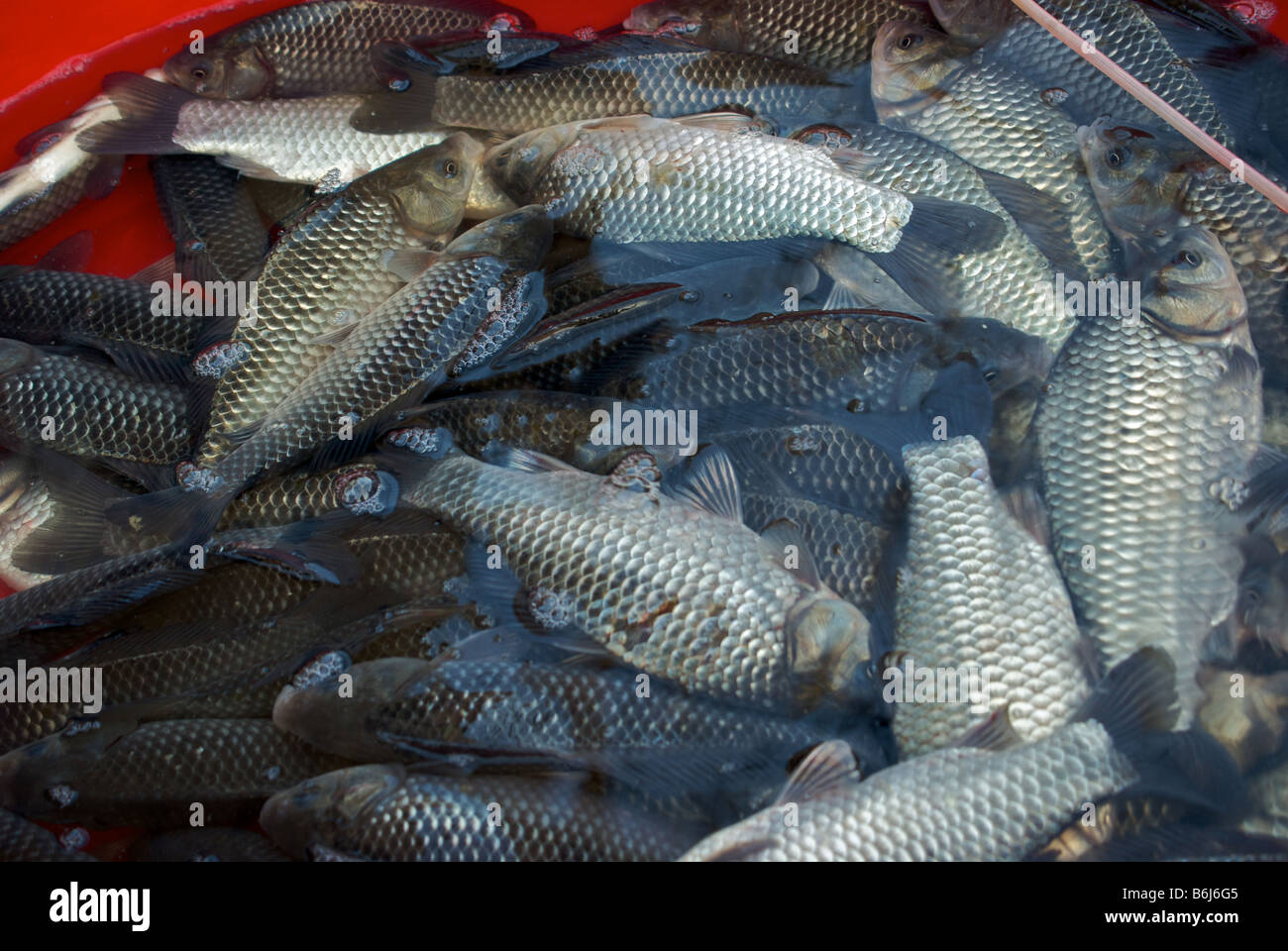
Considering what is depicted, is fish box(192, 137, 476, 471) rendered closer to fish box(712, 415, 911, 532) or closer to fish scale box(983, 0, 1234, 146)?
fish box(712, 415, 911, 532)

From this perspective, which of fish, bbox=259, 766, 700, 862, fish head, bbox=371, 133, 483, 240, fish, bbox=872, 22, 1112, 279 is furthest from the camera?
fish head, bbox=371, 133, 483, 240

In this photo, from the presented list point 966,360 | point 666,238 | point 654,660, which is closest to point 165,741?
point 654,660

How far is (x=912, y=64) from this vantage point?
256 centimetres

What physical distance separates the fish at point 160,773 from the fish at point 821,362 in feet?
3.63

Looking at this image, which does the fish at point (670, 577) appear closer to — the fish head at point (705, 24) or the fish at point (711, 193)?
the fish at point (711, 193)

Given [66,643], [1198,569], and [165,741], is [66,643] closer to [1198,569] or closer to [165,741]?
[165,741]

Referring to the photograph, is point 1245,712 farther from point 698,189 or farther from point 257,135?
point 257,135

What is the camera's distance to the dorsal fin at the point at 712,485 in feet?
6.70

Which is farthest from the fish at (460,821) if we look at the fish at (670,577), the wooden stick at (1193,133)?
the wooden stick at (1193,133)

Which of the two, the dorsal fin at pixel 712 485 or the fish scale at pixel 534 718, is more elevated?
the dorsal fin at pixel 712 485

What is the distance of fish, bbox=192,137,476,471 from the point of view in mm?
2303

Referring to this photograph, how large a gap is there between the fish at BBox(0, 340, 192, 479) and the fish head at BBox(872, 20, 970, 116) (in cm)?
207

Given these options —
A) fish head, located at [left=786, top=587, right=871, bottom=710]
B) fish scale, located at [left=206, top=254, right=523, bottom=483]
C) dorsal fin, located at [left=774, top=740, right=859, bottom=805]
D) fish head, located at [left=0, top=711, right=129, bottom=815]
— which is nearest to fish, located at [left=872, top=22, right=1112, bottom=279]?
fish head, located at [left=786, top=587, right=871, bottom=710]
